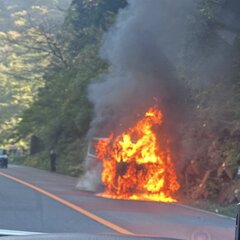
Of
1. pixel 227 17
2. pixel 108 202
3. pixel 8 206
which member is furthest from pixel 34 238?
pixel 227 17

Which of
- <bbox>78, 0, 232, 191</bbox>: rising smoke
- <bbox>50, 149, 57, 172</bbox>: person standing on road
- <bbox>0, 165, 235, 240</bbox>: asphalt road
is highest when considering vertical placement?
<bbox>78, 0, 232, 191</bbox>: rising smoke

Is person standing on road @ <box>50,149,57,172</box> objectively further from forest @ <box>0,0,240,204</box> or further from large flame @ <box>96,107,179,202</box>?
large flame @ <box>96,107,179,202</box>

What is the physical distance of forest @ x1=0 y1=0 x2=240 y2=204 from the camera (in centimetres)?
1750

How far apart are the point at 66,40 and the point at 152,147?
88.4 ft

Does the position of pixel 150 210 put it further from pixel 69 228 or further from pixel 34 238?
pixel 34 238

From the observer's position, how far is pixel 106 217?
12.5m

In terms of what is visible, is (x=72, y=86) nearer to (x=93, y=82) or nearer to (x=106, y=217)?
(x=93, y=82)

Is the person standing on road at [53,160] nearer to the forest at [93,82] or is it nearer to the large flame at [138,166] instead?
the forest at [93,82]

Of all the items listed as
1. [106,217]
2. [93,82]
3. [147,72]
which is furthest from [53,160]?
[106,217]

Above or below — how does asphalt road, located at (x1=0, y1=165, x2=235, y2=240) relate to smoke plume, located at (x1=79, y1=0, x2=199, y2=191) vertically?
below

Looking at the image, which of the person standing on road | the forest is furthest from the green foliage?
the person standing on road

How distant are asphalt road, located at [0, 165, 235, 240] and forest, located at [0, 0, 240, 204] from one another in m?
2.66

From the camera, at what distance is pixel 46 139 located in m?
42.8

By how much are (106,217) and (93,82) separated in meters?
14.5
